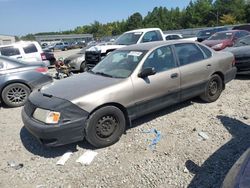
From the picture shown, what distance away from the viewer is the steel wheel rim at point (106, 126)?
4.24 metres

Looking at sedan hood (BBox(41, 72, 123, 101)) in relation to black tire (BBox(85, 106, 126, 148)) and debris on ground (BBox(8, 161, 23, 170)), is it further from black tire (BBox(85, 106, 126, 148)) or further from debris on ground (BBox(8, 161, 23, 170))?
debris on ground (BBox(8, 161, 23, 170))

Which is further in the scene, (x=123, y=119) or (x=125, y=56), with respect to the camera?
(x=125, y=56)

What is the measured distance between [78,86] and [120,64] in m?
1.05

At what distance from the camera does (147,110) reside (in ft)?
15.9

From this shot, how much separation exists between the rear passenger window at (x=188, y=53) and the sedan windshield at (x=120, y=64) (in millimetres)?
895

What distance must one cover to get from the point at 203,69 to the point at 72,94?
3008 millimetres

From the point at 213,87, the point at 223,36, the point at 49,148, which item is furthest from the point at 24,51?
the point at 223,36

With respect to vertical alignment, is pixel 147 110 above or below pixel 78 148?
above

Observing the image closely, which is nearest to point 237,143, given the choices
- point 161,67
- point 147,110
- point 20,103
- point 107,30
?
point 147,110

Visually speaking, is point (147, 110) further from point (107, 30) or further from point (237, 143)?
point (107, 30)

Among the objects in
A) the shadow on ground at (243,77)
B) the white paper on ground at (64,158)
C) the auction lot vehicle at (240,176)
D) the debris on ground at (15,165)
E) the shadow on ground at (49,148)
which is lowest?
the shadow on ground at (243,77)

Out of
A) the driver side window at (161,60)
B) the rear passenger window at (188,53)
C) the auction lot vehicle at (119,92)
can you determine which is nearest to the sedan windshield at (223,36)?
the auction lot vehicle at (119,92)

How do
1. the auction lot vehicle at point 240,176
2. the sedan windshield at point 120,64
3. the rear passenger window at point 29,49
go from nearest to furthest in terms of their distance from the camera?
the auction lot vehicle at point 240,176, the sedan windshield at point 120,64, the rear passenger window at point 29,49

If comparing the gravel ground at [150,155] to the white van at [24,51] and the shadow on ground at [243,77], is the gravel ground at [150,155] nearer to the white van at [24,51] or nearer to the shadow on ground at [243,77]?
the shadow on ground at [243,77]
